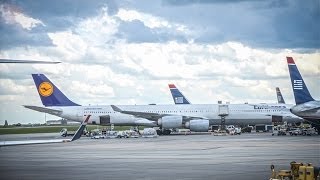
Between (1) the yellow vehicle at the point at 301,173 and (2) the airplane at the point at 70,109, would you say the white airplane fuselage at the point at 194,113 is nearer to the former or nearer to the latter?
(2) the airplane at the point at 70,109

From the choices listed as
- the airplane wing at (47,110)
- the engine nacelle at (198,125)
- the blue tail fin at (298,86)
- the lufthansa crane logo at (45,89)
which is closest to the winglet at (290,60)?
the blue tail fin at (298,86)

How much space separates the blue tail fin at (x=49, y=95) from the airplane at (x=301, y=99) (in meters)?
44.3

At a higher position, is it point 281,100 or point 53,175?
point 281,100

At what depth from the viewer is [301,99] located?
79812 mm

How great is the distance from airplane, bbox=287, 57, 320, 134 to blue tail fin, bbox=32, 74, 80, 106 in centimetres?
4433

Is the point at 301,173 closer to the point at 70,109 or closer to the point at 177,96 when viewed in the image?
the point at 70,109

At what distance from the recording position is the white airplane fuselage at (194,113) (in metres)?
105

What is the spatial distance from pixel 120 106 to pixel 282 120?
1079 inches

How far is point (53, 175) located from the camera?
35.4m

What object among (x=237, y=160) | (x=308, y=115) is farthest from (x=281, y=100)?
(x=237, y=160)

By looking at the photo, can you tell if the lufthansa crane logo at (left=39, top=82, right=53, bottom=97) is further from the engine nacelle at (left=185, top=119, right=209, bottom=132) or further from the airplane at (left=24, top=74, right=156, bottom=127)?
the engine nacelle at (left=185, top=119, right=209, bottom=132)

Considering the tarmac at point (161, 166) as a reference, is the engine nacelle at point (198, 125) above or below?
above

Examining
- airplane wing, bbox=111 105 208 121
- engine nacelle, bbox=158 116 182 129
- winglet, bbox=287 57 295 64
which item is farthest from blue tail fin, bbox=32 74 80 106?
winglet, bbox=287 57 295 64

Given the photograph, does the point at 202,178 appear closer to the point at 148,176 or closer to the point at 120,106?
the point at 148,176
